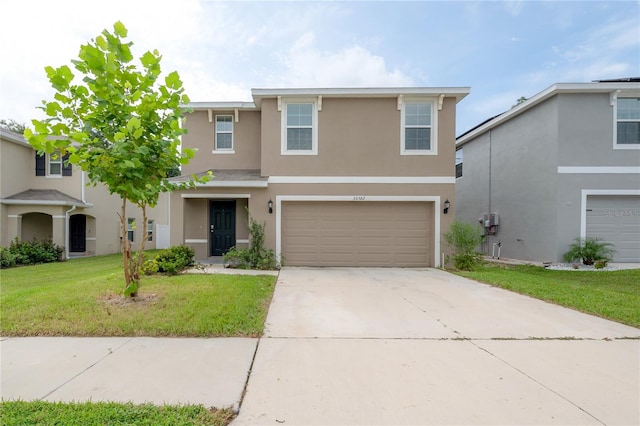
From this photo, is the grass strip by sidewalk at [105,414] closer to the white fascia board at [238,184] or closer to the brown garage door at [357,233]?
the white fascia board at [238,184]

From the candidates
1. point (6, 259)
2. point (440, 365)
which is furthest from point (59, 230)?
point (440, 365)

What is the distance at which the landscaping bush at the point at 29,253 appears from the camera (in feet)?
36.1

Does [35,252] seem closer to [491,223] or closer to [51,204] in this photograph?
[51,204]

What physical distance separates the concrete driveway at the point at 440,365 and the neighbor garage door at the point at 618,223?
23.3 ft

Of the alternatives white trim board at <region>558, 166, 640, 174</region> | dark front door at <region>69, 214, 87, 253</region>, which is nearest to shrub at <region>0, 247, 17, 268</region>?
dark front door at <region>69, 214, 87, 253</region>

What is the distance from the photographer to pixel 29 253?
11.8 metres

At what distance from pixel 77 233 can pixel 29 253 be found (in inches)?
119

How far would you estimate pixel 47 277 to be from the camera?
8391 mm

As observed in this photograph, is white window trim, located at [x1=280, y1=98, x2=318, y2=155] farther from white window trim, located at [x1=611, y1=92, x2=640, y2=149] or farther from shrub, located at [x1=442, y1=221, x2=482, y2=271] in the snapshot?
white window trim, located at [x1=611, y1=92, x2=640, y2=149]

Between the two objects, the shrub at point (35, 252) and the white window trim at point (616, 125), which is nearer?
the white window trim at point (616, 125)

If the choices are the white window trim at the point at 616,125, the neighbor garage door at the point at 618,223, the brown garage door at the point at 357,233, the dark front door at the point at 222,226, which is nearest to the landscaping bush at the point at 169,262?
the dark front door at the point at 222,226

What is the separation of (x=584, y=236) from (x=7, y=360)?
13879mm

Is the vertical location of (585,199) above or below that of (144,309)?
above

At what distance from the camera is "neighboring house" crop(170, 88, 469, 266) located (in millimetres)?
9500
